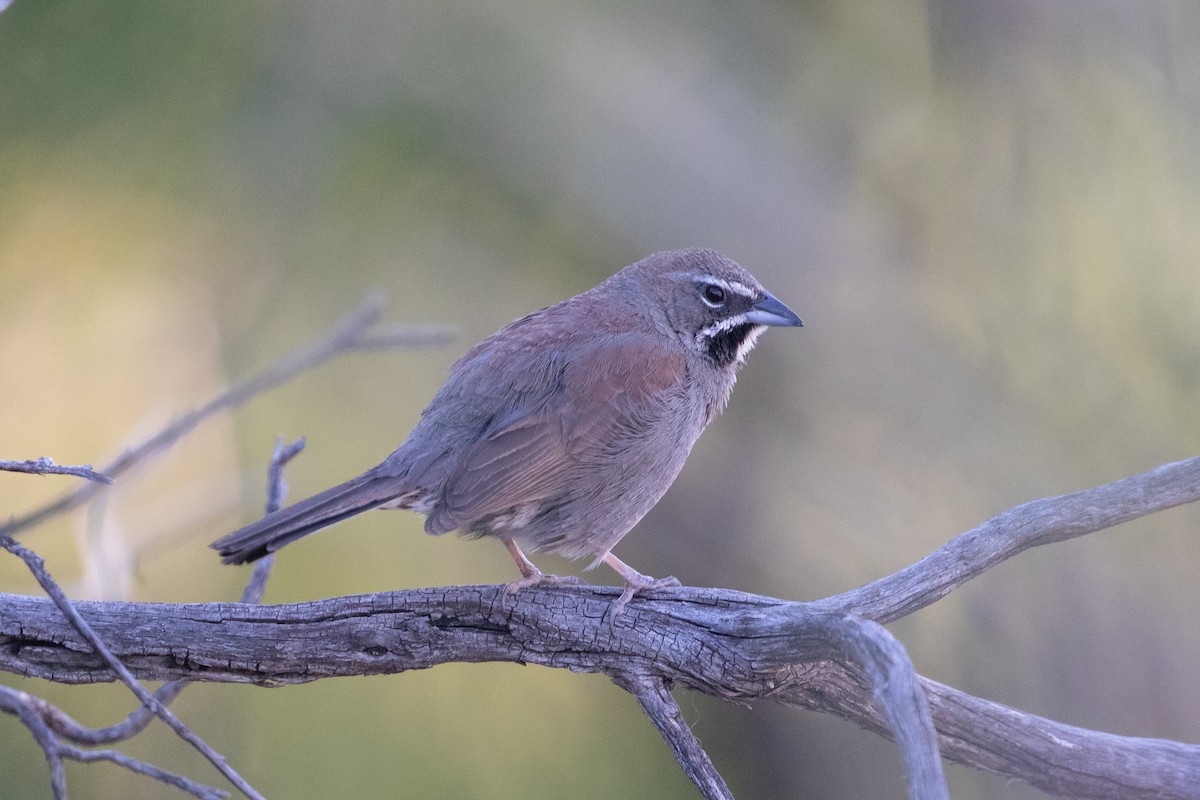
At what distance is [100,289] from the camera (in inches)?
243

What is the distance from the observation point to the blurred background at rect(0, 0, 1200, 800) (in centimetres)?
611

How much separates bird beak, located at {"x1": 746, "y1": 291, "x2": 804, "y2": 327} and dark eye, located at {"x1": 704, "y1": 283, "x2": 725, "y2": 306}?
13cm

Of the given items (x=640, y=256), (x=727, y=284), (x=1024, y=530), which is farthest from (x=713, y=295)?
(x=640, y=256)

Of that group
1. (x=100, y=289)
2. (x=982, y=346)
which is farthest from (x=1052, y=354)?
(x=100, y=289)

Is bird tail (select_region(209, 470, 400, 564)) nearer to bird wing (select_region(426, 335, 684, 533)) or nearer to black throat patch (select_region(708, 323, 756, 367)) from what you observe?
bird wing (select_region(426, 335, 684, 533))

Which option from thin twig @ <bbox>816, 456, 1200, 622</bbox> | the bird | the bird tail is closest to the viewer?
thin twig @ <bbox>816, 456, 1200, 622</bbox>

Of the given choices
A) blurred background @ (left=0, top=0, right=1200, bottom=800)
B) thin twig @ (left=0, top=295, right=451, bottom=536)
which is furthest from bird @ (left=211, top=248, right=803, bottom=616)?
blurred background @ (left=0, top=0, right=1200, bottom=800)

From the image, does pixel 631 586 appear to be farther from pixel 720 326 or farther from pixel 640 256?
pixel 640 256

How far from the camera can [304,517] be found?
3.50 m

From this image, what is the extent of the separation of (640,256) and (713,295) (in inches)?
114

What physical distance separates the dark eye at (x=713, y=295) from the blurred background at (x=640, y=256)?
2.55 m

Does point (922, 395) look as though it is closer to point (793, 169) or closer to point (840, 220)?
point (840, 220)

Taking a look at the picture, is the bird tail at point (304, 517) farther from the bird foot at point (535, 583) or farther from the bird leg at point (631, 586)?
the bird leg at point (631, 586)

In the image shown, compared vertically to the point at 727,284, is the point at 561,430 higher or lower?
lower
